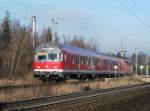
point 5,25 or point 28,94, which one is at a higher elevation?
point 5,25

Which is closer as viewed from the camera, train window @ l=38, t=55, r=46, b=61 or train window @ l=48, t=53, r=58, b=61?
train window @ l=48, t=53, r=58, b=61

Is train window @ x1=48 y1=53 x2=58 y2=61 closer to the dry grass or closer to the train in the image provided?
the train

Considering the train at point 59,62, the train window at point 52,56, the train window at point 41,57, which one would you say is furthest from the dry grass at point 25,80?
the train window at point 52,56

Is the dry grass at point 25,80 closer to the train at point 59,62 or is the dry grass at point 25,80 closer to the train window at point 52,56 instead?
the train at point 59,62

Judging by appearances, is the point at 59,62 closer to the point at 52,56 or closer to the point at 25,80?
the point at 52,56

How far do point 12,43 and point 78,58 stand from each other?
17421 millimetres

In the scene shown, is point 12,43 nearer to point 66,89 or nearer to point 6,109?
point 66,89

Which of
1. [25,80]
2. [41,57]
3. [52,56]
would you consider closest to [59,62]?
[52,56]

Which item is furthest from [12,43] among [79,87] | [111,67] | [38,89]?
[38,89]

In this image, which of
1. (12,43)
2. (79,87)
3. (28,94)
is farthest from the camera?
(12,43)

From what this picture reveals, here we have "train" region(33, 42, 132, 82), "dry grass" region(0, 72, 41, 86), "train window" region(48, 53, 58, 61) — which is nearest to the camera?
"train" region(33, 42, 132, 82)

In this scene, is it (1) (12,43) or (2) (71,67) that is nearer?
(2) (71,67)

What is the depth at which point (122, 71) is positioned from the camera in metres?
63.2

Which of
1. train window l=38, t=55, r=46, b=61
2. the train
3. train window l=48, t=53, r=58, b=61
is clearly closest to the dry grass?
the train
